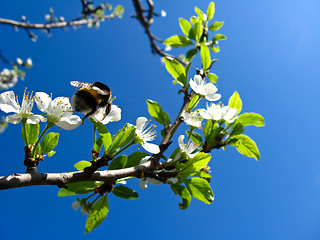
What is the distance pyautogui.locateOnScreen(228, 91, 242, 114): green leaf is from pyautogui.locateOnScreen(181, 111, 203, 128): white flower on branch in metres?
0.21

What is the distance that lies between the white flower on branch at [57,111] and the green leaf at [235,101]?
849mm

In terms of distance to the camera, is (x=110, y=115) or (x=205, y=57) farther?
(x=205, y=57)

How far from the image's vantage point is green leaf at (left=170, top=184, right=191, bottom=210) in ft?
4.16

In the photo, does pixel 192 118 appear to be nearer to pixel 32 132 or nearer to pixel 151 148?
pixel 151 148

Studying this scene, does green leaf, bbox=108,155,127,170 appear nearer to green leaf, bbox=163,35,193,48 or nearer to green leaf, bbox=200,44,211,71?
green leaf, bbox=200,44,211,71

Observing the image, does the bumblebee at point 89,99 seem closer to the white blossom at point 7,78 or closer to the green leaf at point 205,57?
the green leaf at point 205,57

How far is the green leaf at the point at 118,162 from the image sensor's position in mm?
1226

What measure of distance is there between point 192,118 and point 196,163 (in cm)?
28

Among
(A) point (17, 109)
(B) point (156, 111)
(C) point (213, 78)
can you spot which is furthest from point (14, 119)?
(C) point (213, 78)

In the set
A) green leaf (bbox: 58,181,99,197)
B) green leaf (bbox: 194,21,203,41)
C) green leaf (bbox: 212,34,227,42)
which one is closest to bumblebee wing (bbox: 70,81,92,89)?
green leaf (bbox: 58,181,99,197)

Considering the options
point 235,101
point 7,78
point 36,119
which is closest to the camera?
point 36,119

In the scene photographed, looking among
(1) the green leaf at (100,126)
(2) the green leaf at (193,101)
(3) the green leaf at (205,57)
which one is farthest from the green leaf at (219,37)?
(1) the green leaf at (100,126)

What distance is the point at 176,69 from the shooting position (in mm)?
1536

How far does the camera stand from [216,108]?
4.43 feet
